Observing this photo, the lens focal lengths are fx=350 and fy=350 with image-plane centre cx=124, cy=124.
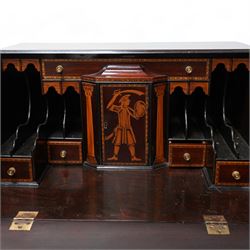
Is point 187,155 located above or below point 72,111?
below

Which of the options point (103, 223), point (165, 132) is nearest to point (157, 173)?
point (165, 132)

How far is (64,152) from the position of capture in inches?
63.1

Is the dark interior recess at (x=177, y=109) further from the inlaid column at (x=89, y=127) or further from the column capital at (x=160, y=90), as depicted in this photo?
the inlaid column at (x=89, y=127)

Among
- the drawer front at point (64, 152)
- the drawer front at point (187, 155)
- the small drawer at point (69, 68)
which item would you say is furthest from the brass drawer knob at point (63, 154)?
the drawer front at point (187, 155)

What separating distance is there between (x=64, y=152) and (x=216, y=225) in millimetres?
779

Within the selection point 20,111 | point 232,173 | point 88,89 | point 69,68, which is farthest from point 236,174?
point 20,111

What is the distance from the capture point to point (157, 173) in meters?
1.53

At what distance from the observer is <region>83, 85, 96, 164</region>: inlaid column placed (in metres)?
1.47

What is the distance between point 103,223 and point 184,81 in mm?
667

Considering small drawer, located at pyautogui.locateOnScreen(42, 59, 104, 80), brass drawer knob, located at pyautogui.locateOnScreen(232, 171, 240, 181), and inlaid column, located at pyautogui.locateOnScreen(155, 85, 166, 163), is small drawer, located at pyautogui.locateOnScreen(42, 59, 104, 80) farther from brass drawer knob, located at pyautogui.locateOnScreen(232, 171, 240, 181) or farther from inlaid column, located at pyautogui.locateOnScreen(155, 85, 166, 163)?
brass drawer knob, located at pyautogui.locateOnScreen(232, 171, 240, 181)

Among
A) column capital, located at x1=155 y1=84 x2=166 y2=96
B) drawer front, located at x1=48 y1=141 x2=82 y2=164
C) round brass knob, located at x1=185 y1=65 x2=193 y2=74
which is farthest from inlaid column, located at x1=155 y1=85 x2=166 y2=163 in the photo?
drawer front, located at x1=48 y1=141 x2=82 y2=164

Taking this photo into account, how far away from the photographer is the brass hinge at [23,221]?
3.62ft

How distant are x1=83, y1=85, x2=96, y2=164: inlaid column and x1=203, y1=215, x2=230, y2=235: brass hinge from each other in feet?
1.98

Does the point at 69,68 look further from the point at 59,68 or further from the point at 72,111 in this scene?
the point at 72,111
